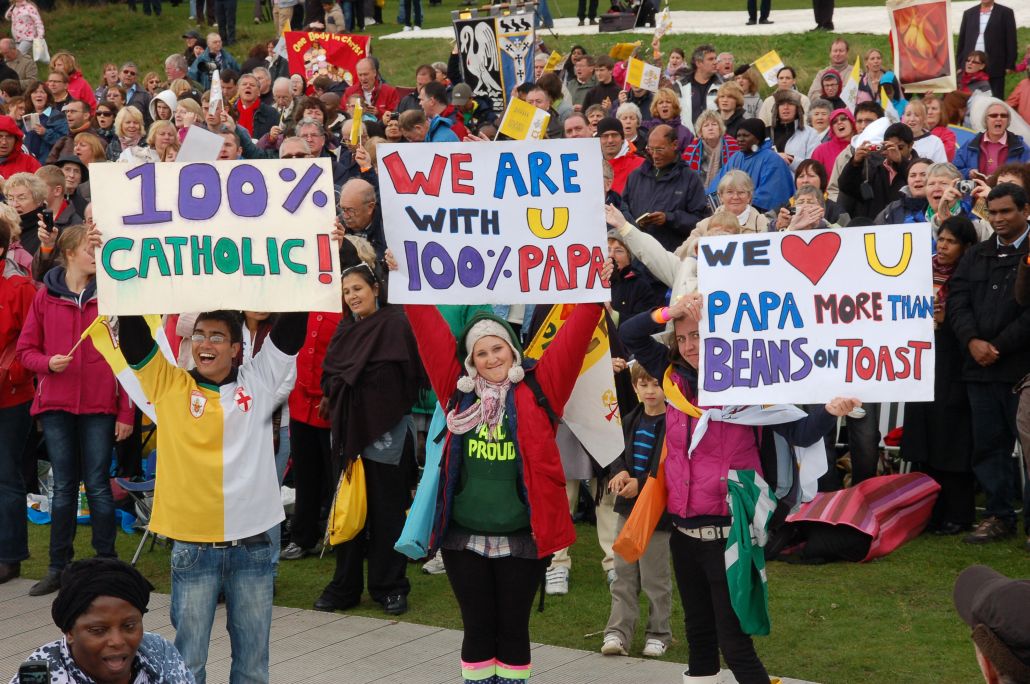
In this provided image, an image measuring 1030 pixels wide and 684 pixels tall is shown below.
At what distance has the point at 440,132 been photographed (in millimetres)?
13555

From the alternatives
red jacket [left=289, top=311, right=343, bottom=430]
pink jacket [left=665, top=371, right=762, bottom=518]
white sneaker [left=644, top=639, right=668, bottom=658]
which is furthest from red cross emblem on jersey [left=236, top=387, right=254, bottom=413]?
red jacket [left=289, top=311, right=343, bottom=430]

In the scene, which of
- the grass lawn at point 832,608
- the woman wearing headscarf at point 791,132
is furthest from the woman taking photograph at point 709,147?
the grass lawn at point 832,608

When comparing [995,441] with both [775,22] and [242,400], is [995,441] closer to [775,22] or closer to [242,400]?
[242,400]

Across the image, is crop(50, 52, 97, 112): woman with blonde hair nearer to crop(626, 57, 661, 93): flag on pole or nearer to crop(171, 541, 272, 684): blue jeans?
crop(626, 57, 661, 93): flag on pole

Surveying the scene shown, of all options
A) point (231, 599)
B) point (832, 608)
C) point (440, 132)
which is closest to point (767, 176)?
point (440, 132)

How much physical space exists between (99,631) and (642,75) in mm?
12680

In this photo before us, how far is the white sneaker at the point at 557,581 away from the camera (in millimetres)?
8484

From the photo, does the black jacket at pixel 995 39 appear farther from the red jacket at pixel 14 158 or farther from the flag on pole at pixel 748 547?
the flag on pole at pixel 748 547

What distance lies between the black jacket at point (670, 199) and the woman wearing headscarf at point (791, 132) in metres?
3.51

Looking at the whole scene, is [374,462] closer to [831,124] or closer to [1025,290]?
[1025,290]

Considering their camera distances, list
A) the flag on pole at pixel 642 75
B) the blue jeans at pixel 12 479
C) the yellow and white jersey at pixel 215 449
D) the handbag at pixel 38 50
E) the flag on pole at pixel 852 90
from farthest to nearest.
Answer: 1. the handbag at pixel 38 50
2. the flag on pole at pixel 642 75
3. the flag on pole at pixel 852 90
4. the blue jeans at pixel 12 479
5. the yellow and white jersey at pixel 215 449

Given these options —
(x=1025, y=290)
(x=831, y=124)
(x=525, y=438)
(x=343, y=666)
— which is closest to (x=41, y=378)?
(x=343, y=666)

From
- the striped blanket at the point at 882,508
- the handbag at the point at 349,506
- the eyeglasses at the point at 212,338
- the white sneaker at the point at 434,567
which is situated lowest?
the white sneaker at the point at 434,567

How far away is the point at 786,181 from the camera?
1215 cm
